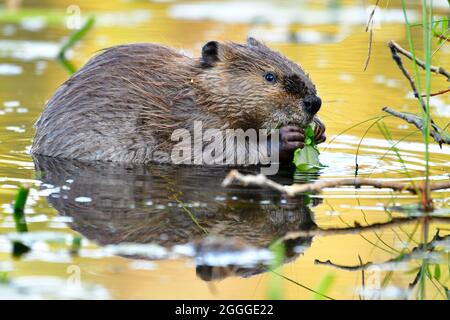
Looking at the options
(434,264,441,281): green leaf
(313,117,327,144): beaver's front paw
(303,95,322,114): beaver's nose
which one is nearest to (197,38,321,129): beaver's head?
(303,95,322,114): beaver's nose

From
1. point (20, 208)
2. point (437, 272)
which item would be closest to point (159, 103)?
point (20, 208)

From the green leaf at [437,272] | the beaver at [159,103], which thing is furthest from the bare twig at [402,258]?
the beaver at [159,103]

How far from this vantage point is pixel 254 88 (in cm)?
571

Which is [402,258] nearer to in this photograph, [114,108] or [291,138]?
[291,138]

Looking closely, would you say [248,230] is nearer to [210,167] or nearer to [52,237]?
[52,237]

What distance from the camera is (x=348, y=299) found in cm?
335

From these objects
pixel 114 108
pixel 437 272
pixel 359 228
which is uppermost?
pixel 114 108

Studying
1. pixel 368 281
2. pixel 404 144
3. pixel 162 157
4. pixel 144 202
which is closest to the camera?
pixel 368 281

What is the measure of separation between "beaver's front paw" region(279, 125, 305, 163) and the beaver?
28mm

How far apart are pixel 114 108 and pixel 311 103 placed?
1168 mm

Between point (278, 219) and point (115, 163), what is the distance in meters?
1.62

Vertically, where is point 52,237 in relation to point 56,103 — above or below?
below

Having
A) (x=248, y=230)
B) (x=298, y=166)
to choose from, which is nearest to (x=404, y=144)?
(x=298, y=166)

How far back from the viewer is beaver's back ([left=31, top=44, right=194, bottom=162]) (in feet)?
18.9
